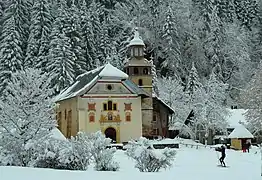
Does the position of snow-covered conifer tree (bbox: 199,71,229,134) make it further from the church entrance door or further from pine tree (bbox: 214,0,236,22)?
pine tree (bbox: 214,0,236,22)

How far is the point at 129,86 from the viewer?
171ft

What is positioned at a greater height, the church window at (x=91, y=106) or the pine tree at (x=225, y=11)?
the pine tree at (x=225, y=11)

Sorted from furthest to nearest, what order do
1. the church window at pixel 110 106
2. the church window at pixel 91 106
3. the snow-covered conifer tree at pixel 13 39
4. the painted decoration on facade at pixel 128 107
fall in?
the snow-covered conifer tree at pixel 13 39 < the painted decoration on facade at pixel 128 107 < the church window at pixel 110 106 < the church window at pixel 91 106

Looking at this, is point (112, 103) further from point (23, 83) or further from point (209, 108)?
point (23, 83)

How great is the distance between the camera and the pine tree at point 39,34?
215 ft

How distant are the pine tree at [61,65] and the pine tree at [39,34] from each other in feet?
8.31

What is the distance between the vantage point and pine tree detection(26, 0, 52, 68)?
65.5m

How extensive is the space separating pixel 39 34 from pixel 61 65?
1162cm

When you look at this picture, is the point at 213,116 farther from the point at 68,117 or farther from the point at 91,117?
the point at 68,117

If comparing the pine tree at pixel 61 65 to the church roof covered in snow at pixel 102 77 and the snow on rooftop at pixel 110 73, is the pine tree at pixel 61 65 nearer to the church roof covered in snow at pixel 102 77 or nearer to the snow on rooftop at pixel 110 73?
the church roof covered in snow at pixel 102 77

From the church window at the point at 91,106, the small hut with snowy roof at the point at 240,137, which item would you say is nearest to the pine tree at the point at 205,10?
the small hut with snowy roof at the point at 240,137

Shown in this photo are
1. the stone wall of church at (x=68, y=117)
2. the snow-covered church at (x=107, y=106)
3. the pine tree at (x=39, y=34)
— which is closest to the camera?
the snow-covered church at (x=107, y=106)

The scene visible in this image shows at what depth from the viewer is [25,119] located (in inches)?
930

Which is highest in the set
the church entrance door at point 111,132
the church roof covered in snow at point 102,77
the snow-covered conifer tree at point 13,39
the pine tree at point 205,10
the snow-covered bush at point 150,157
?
the pine tree at point 205,10
